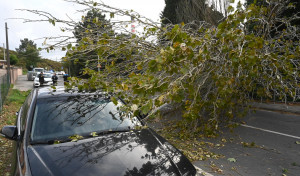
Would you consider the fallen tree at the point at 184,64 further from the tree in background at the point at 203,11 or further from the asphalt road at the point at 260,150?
the tree in background at the point at 203,11

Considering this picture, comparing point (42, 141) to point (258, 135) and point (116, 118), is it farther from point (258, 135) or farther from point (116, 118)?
point (258, 135)

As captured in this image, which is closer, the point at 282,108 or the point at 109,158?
the point at 109,158

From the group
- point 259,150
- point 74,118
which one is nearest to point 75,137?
point 74,118

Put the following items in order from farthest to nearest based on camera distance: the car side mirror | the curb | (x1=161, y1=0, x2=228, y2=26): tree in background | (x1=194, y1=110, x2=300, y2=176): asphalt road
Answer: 1. (x1=161, y1=0, x2=228, y2=26): tree in background
2. the curb
3. (x1=194, y1=110, x2=300, y2=176): asphalt road
4. the car side mirror

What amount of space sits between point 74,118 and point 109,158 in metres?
1.01

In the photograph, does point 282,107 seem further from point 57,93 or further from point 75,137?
point 75,137

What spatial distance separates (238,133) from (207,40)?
162 inches

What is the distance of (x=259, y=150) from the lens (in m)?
5.28

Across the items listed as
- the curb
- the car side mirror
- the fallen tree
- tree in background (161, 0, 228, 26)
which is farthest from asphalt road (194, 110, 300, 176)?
tree in background (161, 0, 228, 26)

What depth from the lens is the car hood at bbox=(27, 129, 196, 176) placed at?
7.00ft

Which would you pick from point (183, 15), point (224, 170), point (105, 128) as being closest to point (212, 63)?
point (224, 170)

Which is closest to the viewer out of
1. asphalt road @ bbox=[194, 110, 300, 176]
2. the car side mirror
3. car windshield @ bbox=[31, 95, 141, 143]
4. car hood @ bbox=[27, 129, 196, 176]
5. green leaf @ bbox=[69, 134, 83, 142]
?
car hood @ bbox=[27, 129, 196, 176]

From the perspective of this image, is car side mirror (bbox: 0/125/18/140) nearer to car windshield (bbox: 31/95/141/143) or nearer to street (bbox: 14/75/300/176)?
car windshield (bbox: 31/95/141/143)

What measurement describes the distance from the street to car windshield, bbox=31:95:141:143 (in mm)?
1237
